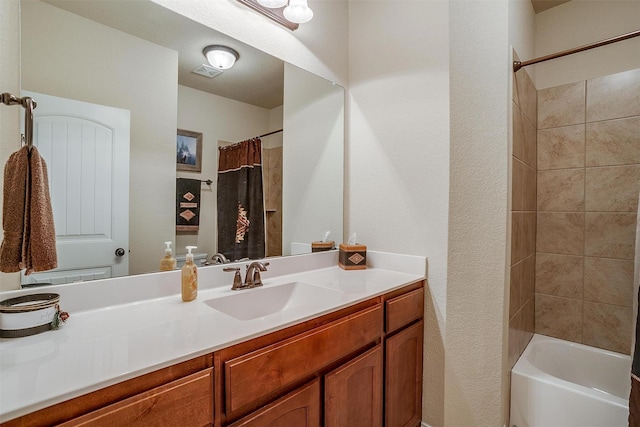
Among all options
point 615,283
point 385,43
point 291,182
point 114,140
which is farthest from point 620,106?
point 114,140

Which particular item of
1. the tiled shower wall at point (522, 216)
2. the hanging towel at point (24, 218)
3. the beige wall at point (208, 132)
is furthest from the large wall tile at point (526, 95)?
the hanging towel at point (24, 218)

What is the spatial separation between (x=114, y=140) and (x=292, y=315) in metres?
0.90

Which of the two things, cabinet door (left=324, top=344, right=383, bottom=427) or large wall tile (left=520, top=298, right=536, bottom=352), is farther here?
large wall tile (left=520, top=298, right=536, bottom=352)

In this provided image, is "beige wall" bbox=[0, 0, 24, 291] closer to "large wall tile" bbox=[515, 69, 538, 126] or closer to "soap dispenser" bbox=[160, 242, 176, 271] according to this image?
"soap dispenser" bbox=[160, 242, 176, 271]

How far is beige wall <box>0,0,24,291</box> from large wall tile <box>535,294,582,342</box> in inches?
110

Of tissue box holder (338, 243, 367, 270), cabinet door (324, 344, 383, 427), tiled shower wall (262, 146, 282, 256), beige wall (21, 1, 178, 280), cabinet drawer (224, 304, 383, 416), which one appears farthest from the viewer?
tissue box holder (338, 243, 367, 270)

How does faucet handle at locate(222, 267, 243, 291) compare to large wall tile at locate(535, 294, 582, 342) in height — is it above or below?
above

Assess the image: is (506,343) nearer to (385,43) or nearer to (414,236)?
(414,236)

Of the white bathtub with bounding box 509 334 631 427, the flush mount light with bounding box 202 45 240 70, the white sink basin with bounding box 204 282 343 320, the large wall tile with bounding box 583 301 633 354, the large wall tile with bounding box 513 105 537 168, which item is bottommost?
the white bathtub with bounding box 509 334 631 427

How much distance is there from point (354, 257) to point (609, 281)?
5.30 feet

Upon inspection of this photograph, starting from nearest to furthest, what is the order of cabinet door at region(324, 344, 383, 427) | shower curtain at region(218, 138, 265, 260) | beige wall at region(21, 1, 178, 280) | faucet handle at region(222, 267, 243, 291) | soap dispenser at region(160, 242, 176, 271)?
1. beige wall at region(21, 1, 178, 280)
2. cabinet door at region(324, 344, 383, 427)
3. soap dispenser at region(160, 242, 176, 271)
4. faucet handle at region(222, 267, 243, 291)
5. shower curtain at region(218, 138, 265, 260)

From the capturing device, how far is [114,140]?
110 cm

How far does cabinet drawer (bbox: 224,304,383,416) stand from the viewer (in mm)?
798

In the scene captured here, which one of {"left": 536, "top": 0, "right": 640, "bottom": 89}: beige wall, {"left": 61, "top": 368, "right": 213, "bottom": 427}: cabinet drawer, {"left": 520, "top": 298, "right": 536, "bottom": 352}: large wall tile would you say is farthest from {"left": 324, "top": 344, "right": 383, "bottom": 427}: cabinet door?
{"left": 536, "top": 0, "right": 640, "bottom": 89}: beige wall
